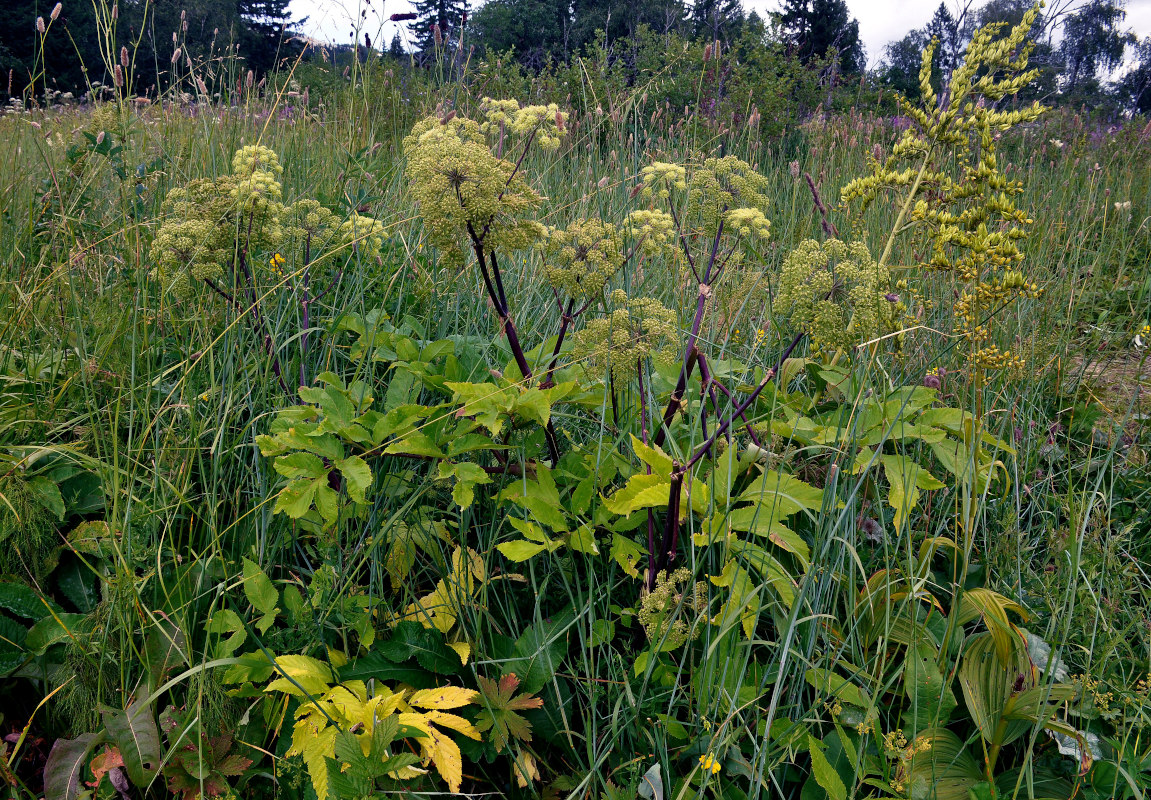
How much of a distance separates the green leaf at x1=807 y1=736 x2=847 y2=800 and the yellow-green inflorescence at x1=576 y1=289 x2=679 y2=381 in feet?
2.31

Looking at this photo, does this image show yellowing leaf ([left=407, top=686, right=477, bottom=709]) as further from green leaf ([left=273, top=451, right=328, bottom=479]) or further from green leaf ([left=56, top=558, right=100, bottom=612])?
green leaf ([left=56, top=558, right=100, bottom=612])

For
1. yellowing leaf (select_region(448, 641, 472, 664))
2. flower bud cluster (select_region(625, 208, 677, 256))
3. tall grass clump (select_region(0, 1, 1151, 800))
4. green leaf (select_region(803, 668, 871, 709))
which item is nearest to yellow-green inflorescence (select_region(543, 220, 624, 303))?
tall grass clump (select_region(0, 1, 1151, 800))

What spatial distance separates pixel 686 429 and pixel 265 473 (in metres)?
1.04

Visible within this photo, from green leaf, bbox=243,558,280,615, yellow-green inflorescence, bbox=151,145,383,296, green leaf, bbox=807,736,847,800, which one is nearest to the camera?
green leaf, bbox=807,736,847,800

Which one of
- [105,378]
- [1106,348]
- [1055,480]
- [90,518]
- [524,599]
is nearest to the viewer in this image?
[524,599]

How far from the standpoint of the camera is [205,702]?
133 centimetres

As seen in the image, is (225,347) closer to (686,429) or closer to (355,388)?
(355,388)

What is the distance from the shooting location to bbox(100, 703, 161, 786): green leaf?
1.21 meters

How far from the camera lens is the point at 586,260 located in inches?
55.2

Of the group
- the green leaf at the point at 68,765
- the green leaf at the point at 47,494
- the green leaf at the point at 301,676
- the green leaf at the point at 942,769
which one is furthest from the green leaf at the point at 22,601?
the green leaf at the point at 942,769

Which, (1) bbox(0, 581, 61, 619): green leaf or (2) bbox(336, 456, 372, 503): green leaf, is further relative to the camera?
(1) bbox(0, 581, 61, 619): green leaf

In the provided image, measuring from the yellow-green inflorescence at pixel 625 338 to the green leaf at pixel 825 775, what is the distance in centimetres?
70

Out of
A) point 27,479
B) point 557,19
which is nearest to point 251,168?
point 27,479

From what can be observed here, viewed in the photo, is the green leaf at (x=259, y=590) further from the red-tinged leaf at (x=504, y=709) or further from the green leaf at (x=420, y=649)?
the red-tinged leaf at (x=504, y=709)
